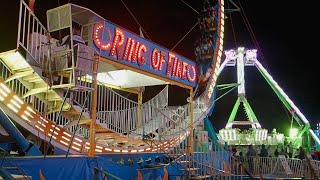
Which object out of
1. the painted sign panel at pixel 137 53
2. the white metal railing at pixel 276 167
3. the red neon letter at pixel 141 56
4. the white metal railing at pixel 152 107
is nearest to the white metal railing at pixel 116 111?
the white metal railing at pixel 152 107

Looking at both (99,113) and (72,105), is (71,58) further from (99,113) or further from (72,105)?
(99,113)

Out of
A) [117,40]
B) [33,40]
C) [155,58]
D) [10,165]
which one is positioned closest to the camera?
[10,165]

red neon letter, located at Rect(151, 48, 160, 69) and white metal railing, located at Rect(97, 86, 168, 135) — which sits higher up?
red neon letter, located at Rect(151, 48, 160, 69)

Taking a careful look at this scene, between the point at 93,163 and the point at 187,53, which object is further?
the point at 187,53

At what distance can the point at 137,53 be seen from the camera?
1195 cm

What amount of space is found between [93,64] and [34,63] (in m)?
1.55

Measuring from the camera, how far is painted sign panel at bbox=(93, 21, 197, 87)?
34.9 feet

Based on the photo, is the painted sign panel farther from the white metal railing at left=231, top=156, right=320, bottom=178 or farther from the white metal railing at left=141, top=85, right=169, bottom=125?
the white metal railing at left=231, top=156, right=320, bottom=178

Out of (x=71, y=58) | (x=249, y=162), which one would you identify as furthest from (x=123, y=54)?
(x=249, y=162)

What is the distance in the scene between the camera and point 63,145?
393 inches

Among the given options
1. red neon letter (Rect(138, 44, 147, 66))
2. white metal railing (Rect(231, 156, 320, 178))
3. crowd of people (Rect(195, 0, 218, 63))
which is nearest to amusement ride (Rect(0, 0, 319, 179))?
red neon letter (Rect(138, 44, 147, 66))

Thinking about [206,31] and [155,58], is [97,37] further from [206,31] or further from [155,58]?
[206,31]

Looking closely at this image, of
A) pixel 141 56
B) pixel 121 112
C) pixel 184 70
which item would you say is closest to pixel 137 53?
pixel 141 56

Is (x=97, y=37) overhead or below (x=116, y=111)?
overhead
